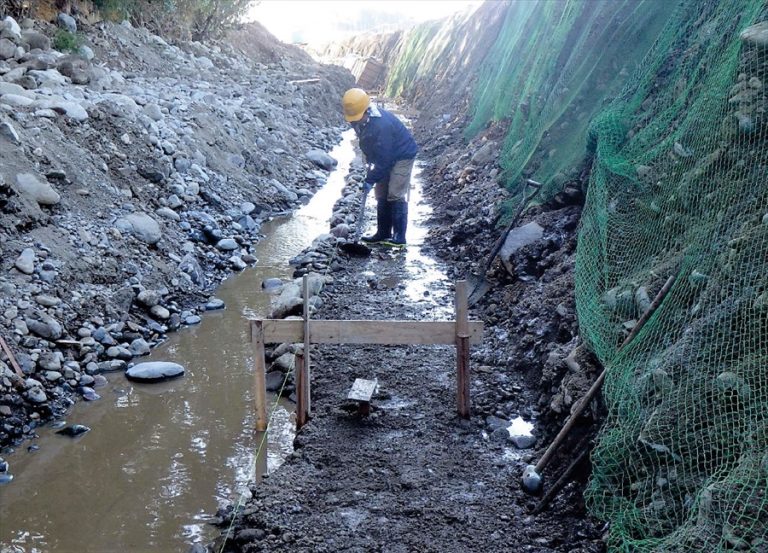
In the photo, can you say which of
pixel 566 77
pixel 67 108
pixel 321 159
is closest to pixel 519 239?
pixel 566 77

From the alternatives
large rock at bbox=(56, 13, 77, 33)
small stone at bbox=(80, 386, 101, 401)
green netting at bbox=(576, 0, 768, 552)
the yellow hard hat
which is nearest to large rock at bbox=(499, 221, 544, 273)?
green netting at bbox=(576, 0, 768, 552)

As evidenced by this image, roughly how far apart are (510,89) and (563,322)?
7421 millimetres

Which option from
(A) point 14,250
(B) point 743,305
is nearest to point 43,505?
(A) point 14,250

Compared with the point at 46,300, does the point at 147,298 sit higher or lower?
lower

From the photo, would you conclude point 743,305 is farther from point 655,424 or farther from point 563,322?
point 563,322

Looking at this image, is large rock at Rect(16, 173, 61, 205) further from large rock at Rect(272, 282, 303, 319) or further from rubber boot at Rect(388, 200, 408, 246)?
rubber boot at Rect(388, 200, 408, 246)

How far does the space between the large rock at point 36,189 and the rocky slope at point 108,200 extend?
0.01 m

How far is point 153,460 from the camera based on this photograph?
520cm

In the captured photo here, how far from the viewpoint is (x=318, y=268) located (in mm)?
8859

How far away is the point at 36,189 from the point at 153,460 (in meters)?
3.60

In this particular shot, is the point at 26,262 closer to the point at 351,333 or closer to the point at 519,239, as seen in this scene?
the point at 351,333

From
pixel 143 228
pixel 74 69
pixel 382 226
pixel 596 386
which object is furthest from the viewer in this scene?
pixel 74 69

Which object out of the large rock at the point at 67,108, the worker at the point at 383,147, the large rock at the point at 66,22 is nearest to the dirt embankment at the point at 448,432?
the worker at the point at 383,147

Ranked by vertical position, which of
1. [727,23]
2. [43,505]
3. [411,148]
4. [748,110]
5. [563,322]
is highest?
[727,23]
